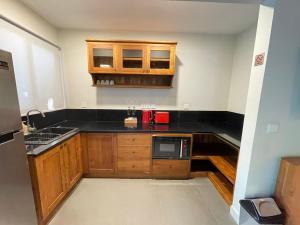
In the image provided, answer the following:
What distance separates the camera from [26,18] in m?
2.08

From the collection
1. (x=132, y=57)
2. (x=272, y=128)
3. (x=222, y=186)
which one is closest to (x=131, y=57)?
(x=132, y=57)

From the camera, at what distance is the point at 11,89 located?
117 centimetres

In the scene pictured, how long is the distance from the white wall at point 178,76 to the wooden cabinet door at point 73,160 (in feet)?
3.19

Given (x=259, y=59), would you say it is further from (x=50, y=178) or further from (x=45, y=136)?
(x=45, y=136)

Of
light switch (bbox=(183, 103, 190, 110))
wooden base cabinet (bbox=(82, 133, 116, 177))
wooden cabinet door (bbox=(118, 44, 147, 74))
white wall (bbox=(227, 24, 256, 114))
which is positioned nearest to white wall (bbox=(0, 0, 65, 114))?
wooden base cabinet (bbox=(82, 133, 116, 177))

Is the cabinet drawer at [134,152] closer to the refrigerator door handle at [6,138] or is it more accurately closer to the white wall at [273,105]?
the white wall at [273,105]

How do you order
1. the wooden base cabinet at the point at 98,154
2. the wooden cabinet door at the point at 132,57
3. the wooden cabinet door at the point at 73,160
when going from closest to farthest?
the wooden cabinet door at the point at 73,160 < the wooden base cabinet at the point at 98,154 < the wooden cabinet door at the point at 132,57

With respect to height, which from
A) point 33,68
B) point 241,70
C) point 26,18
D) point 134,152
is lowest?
point 134,152

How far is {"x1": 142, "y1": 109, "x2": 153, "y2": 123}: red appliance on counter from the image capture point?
3.01 meters

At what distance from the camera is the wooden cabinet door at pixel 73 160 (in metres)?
2.16

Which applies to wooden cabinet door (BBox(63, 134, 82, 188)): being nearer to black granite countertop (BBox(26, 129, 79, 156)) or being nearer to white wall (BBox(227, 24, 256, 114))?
black granite countertop (BBox(26, 129, 79, 156))

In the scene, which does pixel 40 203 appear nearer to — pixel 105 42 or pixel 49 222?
pixel 49 222

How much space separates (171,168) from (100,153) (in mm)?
1240

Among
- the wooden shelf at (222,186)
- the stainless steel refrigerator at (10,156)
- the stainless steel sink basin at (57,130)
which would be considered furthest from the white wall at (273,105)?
the stainless steel sink basin at (57,130)
